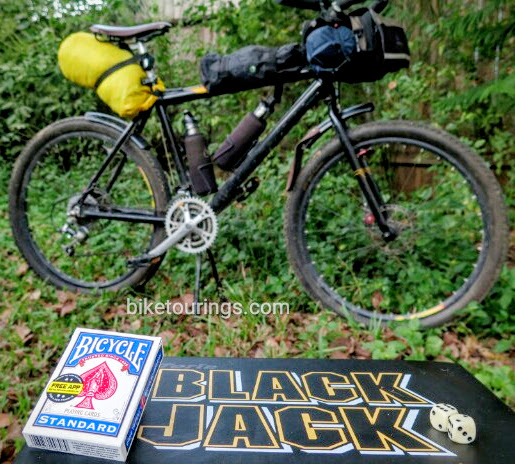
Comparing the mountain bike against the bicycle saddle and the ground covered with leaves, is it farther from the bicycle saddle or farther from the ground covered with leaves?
the ground covered with leaves

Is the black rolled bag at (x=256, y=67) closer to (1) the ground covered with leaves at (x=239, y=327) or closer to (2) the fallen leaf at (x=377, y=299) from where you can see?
(1) the ground covered with leaves at (x=239, y=327)

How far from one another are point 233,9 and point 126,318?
7.26 feet

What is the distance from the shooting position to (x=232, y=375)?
1152 mm

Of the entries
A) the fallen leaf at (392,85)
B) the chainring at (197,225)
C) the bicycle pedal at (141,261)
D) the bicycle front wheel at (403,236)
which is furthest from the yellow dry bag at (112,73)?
the fallen leaf at (392,85)

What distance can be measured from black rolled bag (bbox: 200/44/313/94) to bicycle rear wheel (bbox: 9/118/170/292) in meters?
0.46

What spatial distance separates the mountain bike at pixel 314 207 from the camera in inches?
67.0

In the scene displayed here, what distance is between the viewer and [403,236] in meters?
1.82

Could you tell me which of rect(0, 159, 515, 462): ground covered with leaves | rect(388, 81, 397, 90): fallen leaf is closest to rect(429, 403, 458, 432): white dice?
rect(0, 159, 515, 462): ground covered with leaves

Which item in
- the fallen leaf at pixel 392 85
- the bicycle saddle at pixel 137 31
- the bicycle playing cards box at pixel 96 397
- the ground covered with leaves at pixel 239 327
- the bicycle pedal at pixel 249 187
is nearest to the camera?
the bicycle playing cards box at pixel 96 397

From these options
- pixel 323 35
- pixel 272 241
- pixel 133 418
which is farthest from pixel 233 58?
pixel 133 418

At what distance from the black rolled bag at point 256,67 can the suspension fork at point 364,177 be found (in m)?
0.19

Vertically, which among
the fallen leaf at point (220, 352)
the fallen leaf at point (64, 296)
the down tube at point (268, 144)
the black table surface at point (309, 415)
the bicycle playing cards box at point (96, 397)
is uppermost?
the down tube at point (268, 144)

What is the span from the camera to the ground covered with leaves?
155 cm

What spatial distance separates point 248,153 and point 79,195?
822 millimetres
